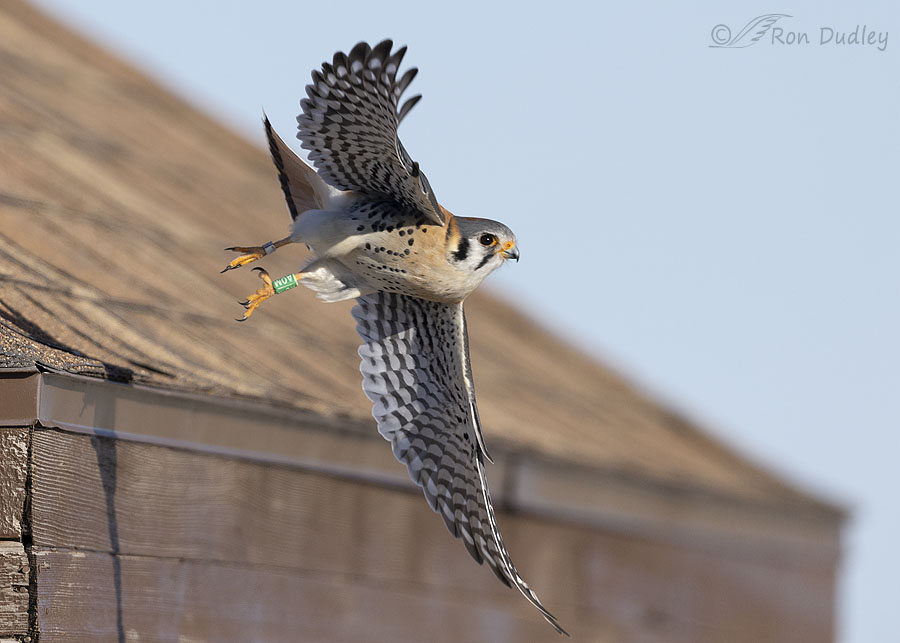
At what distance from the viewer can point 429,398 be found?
4.32 m

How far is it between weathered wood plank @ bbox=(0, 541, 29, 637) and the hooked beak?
1.56 meters

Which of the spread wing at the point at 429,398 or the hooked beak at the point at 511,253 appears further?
the spread wing at the point at 429,398

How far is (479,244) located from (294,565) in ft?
5.83

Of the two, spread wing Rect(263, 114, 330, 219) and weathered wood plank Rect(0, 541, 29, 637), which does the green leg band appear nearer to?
spread wing Rect(263, 114, 330, 219)

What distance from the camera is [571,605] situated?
6.80 m

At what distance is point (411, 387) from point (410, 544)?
5.48 feet

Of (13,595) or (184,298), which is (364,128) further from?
(184,298)

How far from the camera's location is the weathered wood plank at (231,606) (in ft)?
12.7

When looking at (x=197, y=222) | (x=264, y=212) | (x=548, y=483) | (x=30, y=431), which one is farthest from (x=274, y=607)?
(x=264, y=212)

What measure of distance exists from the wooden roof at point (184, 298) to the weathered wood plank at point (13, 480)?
0.69ft

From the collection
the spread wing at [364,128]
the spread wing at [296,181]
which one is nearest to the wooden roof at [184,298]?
the spread wing at [296,181]

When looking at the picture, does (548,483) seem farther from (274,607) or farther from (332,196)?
(332,196)

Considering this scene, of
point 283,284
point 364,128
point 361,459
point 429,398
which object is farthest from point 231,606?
point 364,128

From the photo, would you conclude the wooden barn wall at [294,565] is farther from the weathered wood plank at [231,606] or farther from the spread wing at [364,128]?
the spread wing at [364,128]
